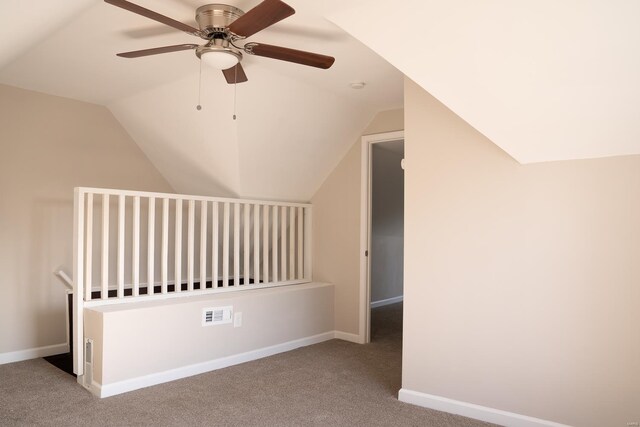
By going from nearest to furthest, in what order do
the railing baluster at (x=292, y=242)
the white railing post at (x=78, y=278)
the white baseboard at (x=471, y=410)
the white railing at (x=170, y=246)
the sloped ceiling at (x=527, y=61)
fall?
1. the sloped ceiling at (x=527, y=61)
2. the white baseboard at (x=471, y=410)
3. the white railing post at (x=78, y=278)
4. the white railing at (x=170, y=246)
5. the railing baluster at (x=292, y=242)

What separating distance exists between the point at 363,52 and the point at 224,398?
7.83 feet

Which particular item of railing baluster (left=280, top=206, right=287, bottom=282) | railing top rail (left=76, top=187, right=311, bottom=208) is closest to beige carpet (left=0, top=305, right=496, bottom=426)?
railing baluster (left=280, top=206, right=287, bottom=282)

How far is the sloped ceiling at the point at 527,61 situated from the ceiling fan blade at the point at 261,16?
0.21m

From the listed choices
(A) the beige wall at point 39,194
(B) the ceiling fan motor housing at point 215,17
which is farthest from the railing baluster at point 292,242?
(B) the ceiling fan motor housing at point 215,17

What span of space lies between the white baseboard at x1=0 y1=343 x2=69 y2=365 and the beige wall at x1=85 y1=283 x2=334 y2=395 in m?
1.16

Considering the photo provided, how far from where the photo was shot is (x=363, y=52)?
122 inches

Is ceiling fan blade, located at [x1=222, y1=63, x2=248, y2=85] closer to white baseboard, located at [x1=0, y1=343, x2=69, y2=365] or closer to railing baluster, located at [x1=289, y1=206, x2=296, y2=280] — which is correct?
railing baluster, located at [x1=289, y1=206, x2=296, y2=280]

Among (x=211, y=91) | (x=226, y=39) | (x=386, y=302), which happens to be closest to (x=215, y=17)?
(x=226, y=39)

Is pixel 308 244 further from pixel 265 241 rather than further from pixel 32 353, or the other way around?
pixel 32 353

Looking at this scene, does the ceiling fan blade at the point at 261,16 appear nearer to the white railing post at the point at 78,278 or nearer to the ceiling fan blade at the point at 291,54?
the ceiling fan blade at the point at 291,54

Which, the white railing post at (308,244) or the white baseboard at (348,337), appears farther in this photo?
the white railing post at (308,244)

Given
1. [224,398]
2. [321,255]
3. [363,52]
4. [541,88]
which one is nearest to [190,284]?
[224,398]

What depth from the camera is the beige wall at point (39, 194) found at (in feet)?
12.7

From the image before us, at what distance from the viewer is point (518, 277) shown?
2680 mm
